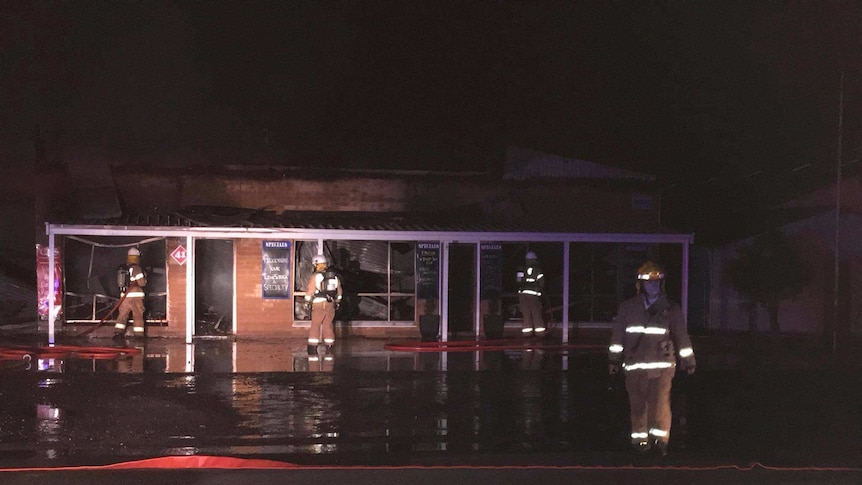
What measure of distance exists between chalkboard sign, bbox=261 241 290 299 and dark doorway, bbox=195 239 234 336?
0.77 m

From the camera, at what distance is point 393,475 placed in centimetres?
611

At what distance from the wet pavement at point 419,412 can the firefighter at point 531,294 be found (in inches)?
39.0

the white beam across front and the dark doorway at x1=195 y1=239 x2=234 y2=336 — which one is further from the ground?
the white beam across front

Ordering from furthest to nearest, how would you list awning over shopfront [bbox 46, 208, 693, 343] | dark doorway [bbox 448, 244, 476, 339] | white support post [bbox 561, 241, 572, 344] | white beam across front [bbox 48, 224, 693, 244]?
dark doorway [bbox 448, 244, 476, 339]
white support post [bbox 561, 241, 572, 344]
awning over shopfront [bbox 46, 208, 693, 343]
white beam across front [bbox 48, 224, 693, 244]

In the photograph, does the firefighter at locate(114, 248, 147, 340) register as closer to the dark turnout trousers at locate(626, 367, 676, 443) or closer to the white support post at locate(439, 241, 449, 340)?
the white support post at locate(439, 241, 449, 340)

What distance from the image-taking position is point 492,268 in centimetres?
1714

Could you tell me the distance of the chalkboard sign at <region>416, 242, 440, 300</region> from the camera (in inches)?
666

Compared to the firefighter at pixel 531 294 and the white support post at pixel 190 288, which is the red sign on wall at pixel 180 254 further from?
the firefighter at pixel 531 294

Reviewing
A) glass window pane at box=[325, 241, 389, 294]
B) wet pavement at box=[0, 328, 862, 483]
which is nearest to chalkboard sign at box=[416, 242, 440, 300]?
glass window pane at box=[325, 241, 389, 294]

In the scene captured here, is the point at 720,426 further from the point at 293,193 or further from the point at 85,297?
the point at 85,297

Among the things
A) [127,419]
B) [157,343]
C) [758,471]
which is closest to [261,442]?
[127,419]

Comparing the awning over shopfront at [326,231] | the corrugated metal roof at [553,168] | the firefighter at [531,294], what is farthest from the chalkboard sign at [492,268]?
the corrugated metal roof at [553,168]

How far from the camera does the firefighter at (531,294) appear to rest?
15.5m

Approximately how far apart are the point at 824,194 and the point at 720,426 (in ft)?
36.9
